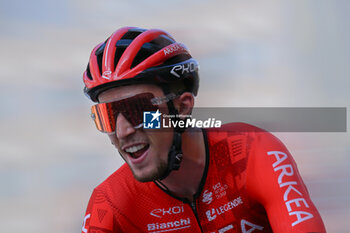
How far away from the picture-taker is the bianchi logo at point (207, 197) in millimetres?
2371

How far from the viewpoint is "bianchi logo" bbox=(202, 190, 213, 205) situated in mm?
2371

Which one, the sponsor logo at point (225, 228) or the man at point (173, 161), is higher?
the man at point (173, 161)

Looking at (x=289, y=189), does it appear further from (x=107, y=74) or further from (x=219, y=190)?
(x=107, y=74)

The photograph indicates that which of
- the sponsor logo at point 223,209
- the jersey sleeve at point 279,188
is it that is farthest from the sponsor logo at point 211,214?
the jersey sleeve at point 279,188

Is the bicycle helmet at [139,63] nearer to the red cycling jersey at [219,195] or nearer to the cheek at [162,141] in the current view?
the cheek at [162,141]

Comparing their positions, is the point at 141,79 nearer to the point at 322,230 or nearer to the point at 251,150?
the point at 251,150

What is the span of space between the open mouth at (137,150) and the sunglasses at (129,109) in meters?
0.11

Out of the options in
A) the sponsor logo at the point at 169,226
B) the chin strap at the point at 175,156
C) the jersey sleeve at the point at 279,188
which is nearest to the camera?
the jersey sleeve at the point at 279,188

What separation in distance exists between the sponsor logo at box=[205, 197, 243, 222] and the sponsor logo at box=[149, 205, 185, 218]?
0.16 m

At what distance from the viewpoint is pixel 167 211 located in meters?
2.43

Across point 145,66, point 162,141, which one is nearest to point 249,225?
point 162,141

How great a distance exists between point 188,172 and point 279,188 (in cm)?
55

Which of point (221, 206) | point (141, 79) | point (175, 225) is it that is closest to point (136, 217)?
point (175, 225)

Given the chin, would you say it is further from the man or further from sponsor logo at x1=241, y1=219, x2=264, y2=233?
sponsor logo at x1=241, y1=219, x2=264, y2=233
